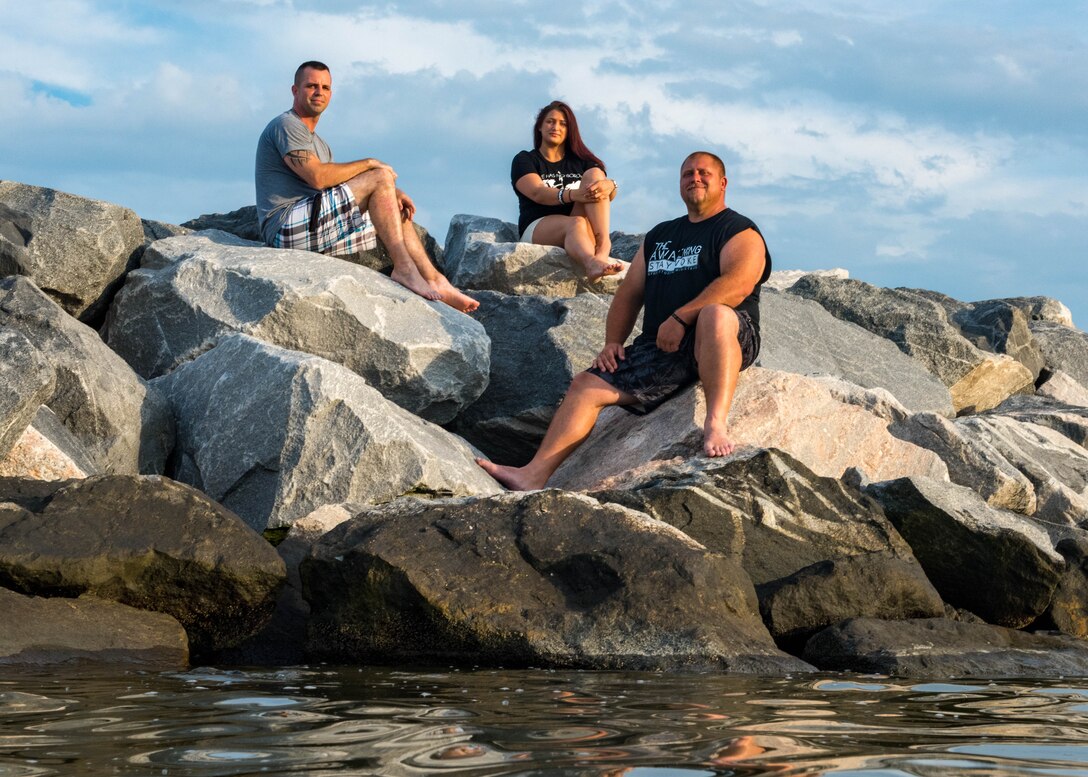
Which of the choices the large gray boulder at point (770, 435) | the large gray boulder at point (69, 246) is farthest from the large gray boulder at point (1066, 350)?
the large gray boulder at point (69, 246)

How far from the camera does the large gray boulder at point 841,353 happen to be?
10648 mm

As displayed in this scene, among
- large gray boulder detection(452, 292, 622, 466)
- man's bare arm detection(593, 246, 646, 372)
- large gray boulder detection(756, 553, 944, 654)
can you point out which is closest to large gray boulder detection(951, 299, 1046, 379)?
large gray boulder detection(452, 292, 622, 466)

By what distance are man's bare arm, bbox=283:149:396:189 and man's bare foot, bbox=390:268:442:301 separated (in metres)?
0.80

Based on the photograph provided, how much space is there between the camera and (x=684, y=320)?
7.57 meters

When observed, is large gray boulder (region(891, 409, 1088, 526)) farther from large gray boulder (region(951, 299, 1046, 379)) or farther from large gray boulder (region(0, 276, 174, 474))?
large gray boulder (region(0, 276, 174, 474))

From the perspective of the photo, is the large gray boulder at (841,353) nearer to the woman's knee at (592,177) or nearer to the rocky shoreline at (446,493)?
the rocky shoreline at (446,493)

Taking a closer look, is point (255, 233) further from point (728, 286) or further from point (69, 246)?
point (728, 286)

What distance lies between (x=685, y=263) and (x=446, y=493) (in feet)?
6.60

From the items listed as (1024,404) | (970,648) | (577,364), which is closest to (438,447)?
(577,364)

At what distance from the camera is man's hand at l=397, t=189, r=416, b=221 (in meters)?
10.2

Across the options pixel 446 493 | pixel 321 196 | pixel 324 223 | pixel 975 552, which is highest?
pixel 321 196

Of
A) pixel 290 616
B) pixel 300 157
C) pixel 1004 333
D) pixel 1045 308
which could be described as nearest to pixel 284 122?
pixel 300 157

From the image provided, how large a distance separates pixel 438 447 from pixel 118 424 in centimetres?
180

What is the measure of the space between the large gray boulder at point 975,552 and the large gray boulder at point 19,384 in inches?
163
